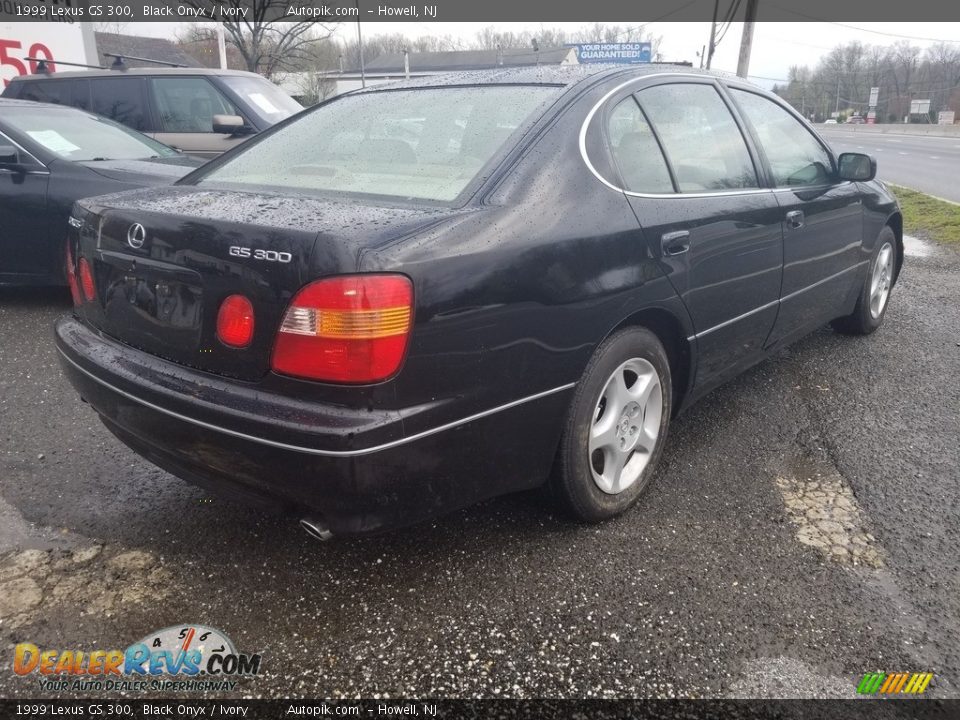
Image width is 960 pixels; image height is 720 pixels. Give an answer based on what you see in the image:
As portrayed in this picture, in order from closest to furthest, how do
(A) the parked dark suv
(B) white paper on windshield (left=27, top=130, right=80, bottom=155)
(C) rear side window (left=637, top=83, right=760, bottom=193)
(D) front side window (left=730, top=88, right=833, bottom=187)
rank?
(C) rear side window (left=637, top=83, right=760, bottom=193), (D) front side window (left=730, top=88, right=833, bottom=187), (B) white paper on windshield (left=27, top=130, right=80, bottom=155), (A) the parked dark suv

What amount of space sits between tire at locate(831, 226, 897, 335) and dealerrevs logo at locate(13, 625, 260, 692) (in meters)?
4.20

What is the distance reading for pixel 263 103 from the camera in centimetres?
782

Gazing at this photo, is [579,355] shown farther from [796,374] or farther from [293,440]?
[796,374]

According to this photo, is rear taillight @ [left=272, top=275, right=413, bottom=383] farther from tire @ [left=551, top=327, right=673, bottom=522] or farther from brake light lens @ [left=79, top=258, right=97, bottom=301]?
brake light lens @ [left=79, top=258, right=97, bottom=301]

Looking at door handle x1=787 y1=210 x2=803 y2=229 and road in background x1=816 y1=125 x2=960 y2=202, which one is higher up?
door handle x1=787 y1=210 x2=803 y2=229

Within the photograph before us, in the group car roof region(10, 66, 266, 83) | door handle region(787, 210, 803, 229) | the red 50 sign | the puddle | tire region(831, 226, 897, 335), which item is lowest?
the puddle

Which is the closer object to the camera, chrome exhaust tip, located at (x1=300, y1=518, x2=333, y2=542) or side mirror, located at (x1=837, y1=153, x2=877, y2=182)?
chrome exhaust tip, located at (x1=300, y1=518, x2=333, y2=542)

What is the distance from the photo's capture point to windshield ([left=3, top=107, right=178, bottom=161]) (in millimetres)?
5539

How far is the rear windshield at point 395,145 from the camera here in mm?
2418

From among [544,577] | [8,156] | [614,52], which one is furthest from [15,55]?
[614,52]

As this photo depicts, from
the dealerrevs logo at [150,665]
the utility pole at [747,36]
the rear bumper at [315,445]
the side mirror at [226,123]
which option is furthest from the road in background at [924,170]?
the dealerrevs logo at [150,665]

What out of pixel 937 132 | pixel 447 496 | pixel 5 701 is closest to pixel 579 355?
pixel 447 496

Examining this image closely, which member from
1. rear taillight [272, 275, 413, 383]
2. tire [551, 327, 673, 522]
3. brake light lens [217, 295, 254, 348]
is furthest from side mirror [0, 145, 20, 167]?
tire [551, 327, 673, 522]

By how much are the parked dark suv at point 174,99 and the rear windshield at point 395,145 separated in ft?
16.7
